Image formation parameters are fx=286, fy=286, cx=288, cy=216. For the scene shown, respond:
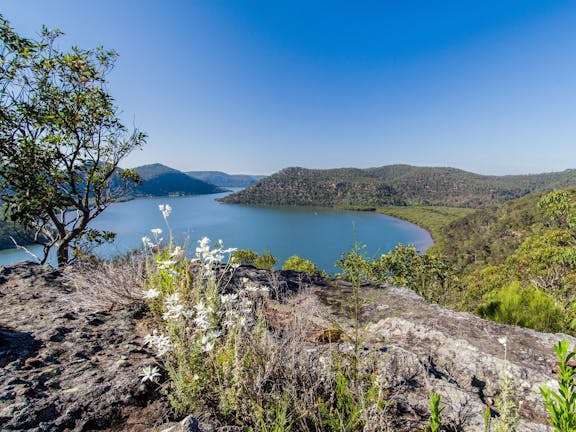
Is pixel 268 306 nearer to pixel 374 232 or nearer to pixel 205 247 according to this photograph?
pixel 205 247

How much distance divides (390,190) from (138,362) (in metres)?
189

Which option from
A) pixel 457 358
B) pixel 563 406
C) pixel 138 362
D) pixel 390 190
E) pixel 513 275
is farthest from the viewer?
pixel 390 190

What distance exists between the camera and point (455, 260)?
71000mm

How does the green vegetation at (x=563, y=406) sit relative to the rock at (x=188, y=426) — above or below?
above

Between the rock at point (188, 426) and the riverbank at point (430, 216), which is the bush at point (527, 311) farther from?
the riverbank at point (430, 216)

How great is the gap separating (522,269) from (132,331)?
69.8 ft

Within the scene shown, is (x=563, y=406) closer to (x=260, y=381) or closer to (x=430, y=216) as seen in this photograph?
(x=260, y=381)

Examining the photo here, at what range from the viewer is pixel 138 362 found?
2.15m

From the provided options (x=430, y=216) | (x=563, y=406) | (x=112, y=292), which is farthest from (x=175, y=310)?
(x=430, y=216)

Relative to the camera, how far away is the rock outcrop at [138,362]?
1700 millimetres

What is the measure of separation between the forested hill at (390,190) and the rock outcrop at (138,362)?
6136 inches

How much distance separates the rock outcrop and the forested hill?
15586 centimetres

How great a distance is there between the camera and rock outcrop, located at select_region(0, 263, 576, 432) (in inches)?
66.9

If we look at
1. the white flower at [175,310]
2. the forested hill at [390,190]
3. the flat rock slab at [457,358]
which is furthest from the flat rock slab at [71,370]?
the forested hill at [390,190]
